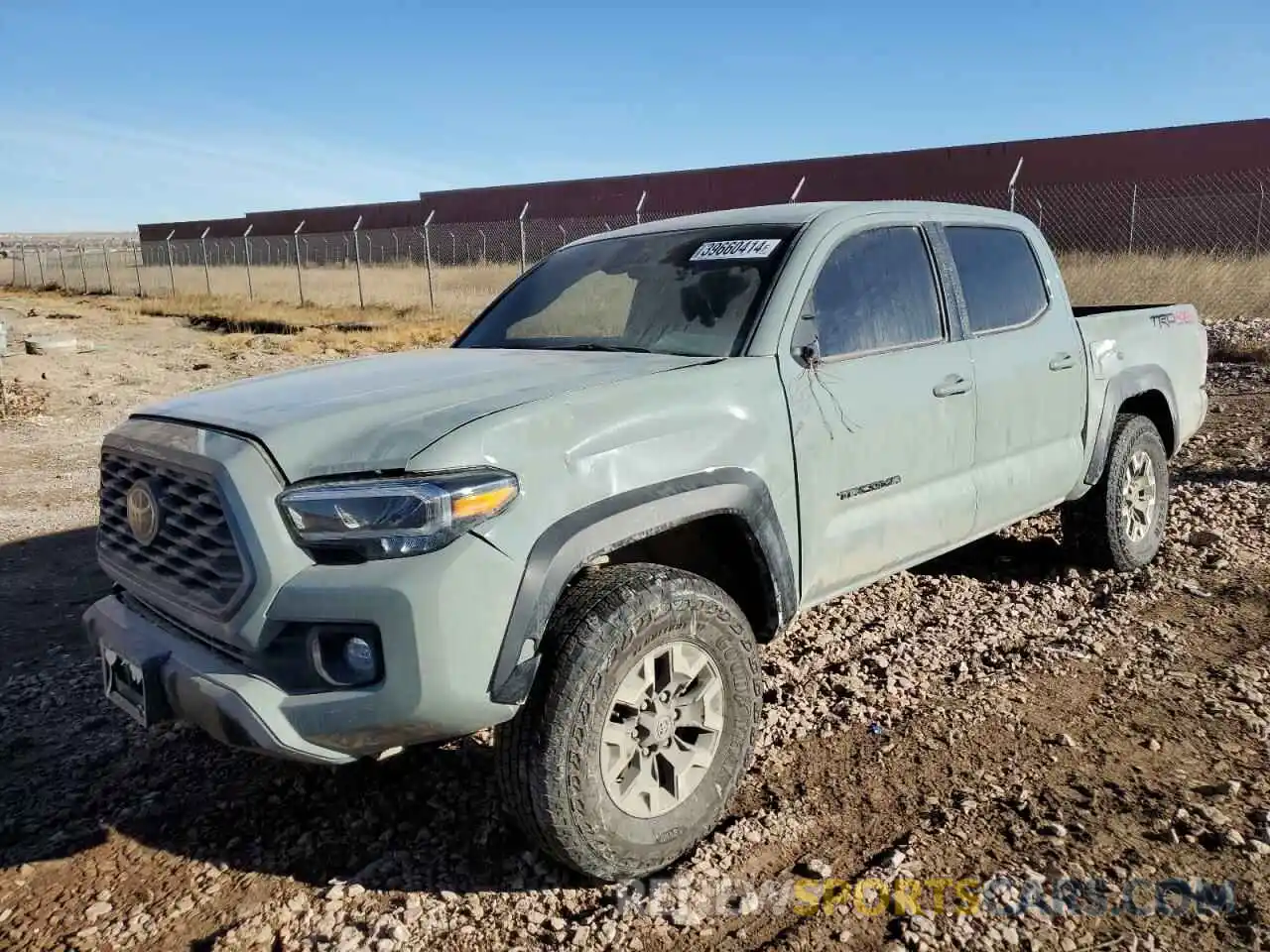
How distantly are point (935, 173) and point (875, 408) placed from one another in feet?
74.2

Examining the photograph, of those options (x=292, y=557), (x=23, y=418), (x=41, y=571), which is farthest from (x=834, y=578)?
(x=23, y=418)

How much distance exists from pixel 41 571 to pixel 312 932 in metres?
3.97

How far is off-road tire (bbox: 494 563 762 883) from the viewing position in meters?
2.38

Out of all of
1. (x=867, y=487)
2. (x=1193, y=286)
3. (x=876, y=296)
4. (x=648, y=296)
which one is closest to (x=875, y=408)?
(x=867, y=487)

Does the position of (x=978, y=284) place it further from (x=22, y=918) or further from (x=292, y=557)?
(x=22, y=918)

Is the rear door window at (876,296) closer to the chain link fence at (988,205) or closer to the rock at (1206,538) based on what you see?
the rock at (1206,538)

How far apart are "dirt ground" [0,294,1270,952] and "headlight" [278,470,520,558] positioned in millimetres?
981

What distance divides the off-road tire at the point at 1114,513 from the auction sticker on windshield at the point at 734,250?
2.25 metres

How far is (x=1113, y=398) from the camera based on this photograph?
4535 millimetres

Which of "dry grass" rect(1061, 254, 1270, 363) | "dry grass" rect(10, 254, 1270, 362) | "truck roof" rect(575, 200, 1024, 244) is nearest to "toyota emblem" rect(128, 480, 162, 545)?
"dry grass" rect(10, 254, 1270, 362)

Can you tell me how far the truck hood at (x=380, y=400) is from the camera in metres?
2.38

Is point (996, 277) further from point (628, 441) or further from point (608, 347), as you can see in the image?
point (628, 441)

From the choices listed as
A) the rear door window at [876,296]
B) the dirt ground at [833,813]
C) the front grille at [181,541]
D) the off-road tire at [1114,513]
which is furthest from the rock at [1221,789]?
the front grille at [181,541]

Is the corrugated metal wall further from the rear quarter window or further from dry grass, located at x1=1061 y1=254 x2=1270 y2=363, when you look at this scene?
the rear quarter window
